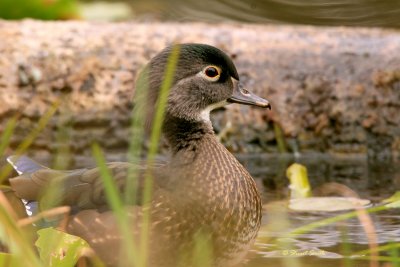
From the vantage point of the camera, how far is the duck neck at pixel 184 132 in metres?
4.59

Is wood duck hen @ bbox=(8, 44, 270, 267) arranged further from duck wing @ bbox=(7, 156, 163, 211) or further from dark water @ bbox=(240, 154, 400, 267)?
dark water @ bbox=(240, 154, 400, 267)

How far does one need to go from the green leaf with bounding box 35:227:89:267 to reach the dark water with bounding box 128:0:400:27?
4755mm

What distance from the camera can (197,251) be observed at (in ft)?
13.6

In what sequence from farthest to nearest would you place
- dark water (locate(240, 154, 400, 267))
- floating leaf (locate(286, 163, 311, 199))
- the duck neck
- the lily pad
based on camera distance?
floating leaf (locate(286, 163, 311, 199)) → the lily pad → the duck neck → dark water (locate(240, 154, 400, 267))

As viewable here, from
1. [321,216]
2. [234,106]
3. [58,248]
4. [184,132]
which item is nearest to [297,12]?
[234,106]

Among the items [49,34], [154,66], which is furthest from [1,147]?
[49,34]

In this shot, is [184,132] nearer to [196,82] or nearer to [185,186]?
[196,82]

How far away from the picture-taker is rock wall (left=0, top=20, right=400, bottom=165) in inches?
253

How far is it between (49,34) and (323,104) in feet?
5.48

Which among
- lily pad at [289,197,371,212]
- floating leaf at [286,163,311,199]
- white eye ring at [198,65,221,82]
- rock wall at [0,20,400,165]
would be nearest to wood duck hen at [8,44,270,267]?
white eye ring at [198,65,221,82]

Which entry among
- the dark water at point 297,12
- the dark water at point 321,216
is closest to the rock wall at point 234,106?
the dark water at point 321,216

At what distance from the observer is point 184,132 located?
4.65 m

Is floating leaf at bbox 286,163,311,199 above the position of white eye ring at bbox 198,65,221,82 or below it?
below

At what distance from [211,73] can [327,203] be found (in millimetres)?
973
